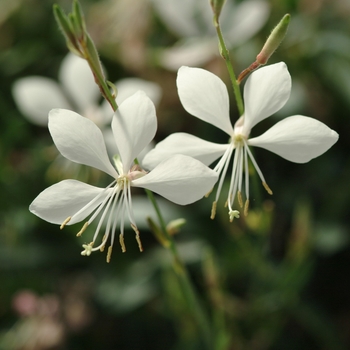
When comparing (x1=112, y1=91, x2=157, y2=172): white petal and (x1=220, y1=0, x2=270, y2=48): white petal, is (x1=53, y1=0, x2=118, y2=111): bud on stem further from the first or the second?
(x1=220, y1=0, x2=270, y2=48): white petal

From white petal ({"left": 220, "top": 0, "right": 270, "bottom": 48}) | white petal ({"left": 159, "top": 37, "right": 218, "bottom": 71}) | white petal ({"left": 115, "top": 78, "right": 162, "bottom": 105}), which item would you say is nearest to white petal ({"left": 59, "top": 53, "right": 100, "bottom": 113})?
white petal ({"left": 115, "top": 78, "right": 162, "bottom": 105})

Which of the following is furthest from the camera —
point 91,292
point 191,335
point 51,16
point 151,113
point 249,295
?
point 51,16

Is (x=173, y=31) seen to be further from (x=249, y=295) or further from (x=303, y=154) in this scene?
(x=303, y=154)

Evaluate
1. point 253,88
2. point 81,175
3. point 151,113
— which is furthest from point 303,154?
point 81,175

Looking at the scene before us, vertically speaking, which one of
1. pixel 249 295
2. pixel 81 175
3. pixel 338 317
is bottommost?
pixel 338 317

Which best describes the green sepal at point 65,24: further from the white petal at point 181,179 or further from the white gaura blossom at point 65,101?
the white gaura blossom at point 65,101

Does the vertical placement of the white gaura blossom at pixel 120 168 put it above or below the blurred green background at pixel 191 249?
above

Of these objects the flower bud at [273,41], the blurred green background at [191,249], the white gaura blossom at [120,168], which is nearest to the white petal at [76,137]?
the white gaura blossom at [120,168]
